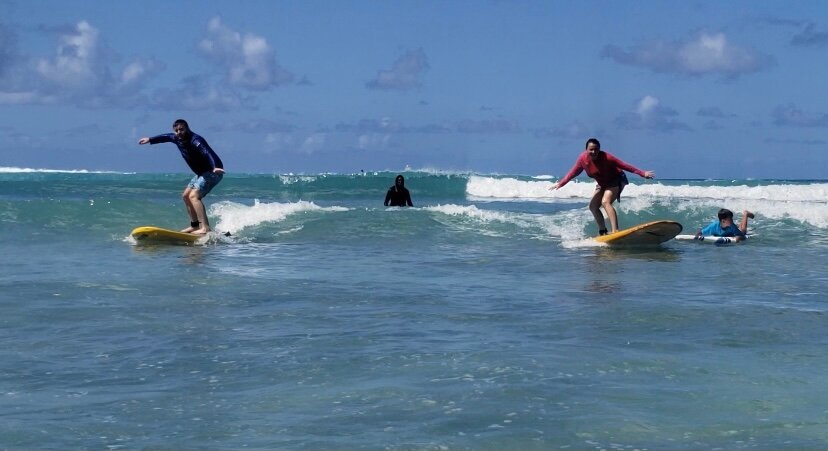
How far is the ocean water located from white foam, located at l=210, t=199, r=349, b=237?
4877mm

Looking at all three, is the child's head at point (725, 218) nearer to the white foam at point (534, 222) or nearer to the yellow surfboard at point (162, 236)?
the white foam at point (534, 222)

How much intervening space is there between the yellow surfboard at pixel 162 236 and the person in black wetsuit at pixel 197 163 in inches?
11.3

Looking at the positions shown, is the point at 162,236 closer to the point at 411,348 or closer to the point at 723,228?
the point at 411,348

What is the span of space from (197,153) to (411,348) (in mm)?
8726

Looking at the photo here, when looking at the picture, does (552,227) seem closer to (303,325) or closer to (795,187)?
(303,325)

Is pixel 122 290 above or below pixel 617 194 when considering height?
below

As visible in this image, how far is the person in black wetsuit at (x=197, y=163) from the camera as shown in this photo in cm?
1414

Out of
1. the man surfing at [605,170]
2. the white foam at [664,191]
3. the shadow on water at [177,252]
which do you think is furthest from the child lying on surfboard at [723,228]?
the white foam at [664,191]

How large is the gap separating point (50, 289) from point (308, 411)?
5271mm

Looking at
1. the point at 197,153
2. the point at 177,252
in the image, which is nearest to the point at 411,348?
the point at 177,252

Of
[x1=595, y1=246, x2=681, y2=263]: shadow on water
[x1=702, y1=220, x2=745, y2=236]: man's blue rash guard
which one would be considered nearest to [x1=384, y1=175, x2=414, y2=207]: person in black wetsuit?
[x1=702, y1=220, x2=745, y2=236]: man's blue rash guard

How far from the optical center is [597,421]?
4.69 meters

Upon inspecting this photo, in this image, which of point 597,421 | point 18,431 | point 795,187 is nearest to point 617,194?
point 597,421

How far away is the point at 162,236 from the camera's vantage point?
563 inches
